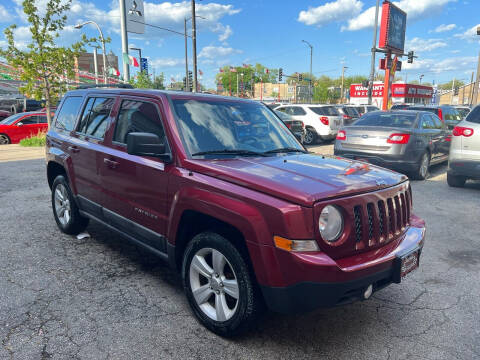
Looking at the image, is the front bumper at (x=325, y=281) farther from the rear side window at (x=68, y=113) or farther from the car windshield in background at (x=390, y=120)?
the car windshield in background at (x=390, y=120)

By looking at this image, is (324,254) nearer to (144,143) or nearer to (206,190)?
(206,190)

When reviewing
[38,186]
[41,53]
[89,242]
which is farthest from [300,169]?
[41,53]

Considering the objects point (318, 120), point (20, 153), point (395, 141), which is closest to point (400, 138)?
point (395, 141)

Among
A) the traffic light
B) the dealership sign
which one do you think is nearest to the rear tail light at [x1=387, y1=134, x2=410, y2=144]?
the dealership sign

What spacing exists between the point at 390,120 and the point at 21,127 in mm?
15296

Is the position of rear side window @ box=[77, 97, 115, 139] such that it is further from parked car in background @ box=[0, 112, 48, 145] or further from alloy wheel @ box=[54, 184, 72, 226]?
parked car in background @ box=[0, 112, 48, 145]

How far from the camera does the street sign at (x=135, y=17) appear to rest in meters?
20.9

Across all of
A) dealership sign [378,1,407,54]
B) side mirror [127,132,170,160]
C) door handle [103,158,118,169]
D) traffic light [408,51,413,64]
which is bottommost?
door handle [103,158,118,169]

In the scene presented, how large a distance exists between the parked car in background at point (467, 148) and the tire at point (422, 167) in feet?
3.34

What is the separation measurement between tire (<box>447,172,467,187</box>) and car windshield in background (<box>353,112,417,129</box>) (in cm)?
141

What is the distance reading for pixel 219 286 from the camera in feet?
9.07

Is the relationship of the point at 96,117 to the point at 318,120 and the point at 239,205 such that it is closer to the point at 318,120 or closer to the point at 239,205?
the point at 239,205

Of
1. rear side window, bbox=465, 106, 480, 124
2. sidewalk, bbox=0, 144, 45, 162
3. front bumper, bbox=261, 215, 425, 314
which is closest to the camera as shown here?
front bumper, bbox=261, 215, 425, 314

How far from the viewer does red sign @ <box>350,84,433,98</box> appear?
51.8 m
